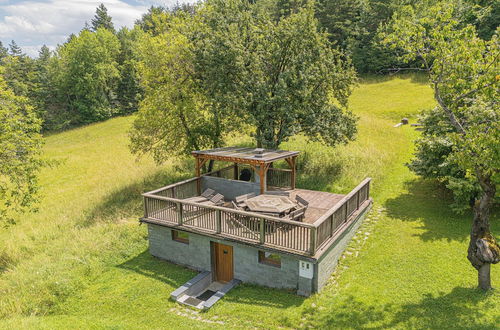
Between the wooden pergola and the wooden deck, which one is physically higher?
the wooden pergola

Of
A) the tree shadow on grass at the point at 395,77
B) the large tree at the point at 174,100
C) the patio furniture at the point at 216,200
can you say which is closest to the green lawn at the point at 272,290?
the patio furniture at the point at 216,200

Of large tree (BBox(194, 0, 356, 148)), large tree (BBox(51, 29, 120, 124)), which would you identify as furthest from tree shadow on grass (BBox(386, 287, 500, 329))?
large tree (BBox(51, 29, 120, 124))

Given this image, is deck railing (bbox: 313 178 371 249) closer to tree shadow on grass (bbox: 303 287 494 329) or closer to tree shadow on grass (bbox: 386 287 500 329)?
tree shadow on grass (bbox: 303 287 494 329)

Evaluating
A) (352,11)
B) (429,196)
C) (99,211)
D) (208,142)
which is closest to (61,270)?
(99,211)

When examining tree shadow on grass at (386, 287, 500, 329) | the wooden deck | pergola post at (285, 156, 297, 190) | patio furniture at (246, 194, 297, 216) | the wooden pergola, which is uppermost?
the wooden pergola

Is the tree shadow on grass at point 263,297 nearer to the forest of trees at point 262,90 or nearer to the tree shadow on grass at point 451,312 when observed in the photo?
the tree shadow on grass at point 451,312

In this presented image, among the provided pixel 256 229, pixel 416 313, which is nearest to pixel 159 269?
pixel 256 229

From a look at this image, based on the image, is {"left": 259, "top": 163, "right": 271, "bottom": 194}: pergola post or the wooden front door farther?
{"left": 259, "top": 163, "right": 271, "bottom": 194}: pergola post
